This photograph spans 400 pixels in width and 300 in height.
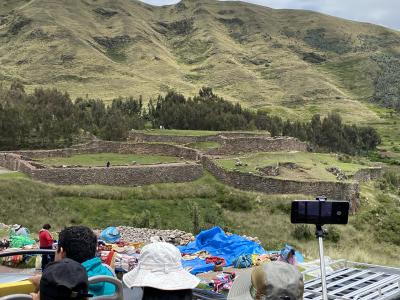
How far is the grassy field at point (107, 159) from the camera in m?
35.9

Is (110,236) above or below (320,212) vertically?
below

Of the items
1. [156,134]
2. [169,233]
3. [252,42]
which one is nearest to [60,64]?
[156,134]

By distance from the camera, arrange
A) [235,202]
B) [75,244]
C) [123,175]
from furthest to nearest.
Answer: [235,202], [123,175], [75,244]

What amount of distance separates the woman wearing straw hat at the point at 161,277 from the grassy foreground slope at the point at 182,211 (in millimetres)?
19614

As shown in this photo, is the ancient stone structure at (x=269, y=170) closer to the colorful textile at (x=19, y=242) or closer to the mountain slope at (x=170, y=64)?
the colorful textile at (x=19, y=242)

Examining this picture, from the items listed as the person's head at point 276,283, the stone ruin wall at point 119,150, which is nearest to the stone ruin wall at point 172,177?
the stone ruin wall at point 119,150

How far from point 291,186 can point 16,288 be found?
29.5 meters

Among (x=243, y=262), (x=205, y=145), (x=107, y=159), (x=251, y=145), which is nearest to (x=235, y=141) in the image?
→ (x=251, y=145)

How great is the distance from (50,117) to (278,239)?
A: 94.4 ft

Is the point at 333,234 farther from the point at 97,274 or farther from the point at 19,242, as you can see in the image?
the point at 97,274

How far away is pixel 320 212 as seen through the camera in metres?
5.43

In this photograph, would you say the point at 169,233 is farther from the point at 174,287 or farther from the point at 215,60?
the point at 215,60

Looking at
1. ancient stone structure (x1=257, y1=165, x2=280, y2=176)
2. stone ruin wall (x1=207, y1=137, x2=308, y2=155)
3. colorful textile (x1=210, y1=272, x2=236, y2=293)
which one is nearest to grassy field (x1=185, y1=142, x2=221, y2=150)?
stone ruin wall (x1=207, y1=137, x2=308, y2=155)

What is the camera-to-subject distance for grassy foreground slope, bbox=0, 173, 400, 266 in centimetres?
2594
